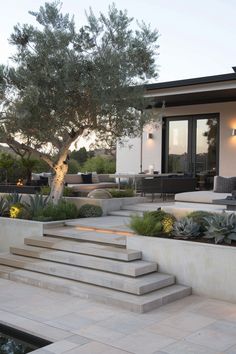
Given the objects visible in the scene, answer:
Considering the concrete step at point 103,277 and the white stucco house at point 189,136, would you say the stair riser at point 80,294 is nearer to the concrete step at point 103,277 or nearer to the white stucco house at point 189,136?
the concrete step at point 103,277

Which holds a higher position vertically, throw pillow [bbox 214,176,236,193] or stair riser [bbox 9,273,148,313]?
throw pillow [bbox 214,176,236,193]

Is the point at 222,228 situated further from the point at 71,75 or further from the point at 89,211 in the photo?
the point at 71,75

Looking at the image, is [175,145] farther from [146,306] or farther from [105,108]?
[146,306]

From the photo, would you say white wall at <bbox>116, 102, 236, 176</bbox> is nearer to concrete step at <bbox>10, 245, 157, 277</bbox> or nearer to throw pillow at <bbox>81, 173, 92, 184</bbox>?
throw pillow at <bbox>81, 173, 92, 184</bbox>

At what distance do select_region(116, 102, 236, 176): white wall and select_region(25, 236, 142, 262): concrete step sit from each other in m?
7.22

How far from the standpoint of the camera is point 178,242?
21.2 ft

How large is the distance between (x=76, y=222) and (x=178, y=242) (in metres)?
2.96

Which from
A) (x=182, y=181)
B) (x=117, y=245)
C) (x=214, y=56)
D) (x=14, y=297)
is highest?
(x=214, y=56)

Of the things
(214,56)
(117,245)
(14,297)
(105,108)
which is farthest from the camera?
(214,56)

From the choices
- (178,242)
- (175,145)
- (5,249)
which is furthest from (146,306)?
(175,145)

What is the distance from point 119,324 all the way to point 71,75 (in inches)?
197

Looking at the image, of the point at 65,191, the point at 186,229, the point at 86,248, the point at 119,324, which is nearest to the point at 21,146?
the point at 65,191

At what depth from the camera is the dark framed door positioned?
47.1 ft

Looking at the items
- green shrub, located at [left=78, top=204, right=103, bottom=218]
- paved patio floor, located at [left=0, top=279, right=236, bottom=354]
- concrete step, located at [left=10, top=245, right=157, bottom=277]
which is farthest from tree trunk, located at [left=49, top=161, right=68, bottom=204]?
paved patio floor, located at [left=0, top=279, right=236, bottom=354]
